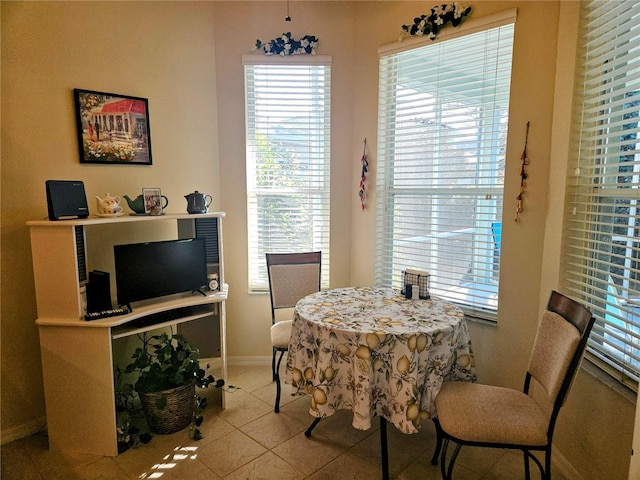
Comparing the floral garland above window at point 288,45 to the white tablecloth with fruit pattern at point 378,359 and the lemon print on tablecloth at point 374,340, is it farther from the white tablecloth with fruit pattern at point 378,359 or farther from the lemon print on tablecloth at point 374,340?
the lemon print on tablecloth at point 374,340

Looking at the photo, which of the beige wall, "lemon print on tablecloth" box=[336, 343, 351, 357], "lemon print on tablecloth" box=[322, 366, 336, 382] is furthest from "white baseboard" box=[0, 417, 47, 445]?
"lemon print on tablecloth" box=[336, 343, 351, 357]

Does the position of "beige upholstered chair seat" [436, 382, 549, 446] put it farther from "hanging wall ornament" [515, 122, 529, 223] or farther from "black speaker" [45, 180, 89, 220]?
"black speaker" [45, 180, 89, 220]

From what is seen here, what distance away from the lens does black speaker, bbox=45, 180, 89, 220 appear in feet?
6.42

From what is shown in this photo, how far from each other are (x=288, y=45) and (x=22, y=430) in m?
3.15

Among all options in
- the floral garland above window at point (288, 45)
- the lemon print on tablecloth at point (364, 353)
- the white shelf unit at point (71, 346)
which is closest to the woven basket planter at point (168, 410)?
the white shelf unit at point (71, 346)

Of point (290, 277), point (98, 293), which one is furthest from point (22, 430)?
point (290, 277)

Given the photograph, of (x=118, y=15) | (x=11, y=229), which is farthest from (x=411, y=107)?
(x=11, y=229)

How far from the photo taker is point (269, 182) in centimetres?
321

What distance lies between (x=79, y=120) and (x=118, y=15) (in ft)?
2.47

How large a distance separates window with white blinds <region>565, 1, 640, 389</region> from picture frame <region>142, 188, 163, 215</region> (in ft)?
8.00

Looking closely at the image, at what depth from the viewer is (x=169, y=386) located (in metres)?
2.35

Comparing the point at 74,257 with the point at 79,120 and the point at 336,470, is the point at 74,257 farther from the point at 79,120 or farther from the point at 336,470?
the point at 336,470

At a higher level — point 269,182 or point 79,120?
point 79,120

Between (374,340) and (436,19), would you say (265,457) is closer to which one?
(374,340)
